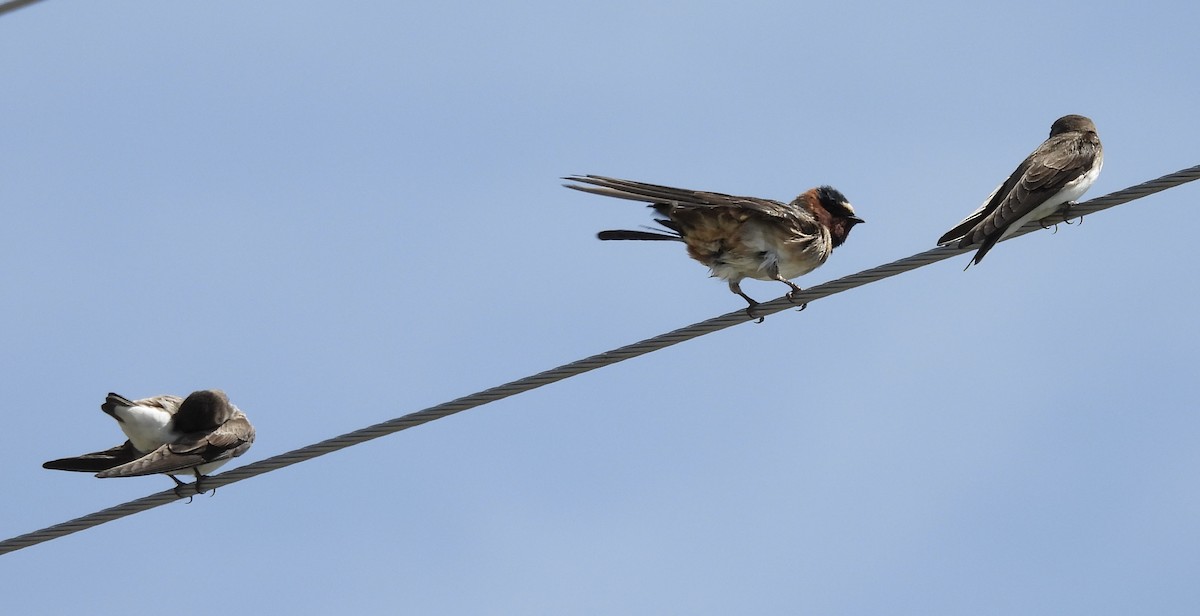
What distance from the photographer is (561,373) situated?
27.0 ft

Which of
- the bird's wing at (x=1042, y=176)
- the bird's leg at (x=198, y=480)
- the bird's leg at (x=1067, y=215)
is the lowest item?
the bird's leg at (x=198, y=480)

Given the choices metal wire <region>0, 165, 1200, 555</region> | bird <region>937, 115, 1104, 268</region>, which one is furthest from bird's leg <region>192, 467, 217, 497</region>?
bird <region>937, 115, 1104, 268</region>

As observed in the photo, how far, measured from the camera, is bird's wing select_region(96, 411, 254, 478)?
10789mm

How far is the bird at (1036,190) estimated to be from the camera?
9844 mm

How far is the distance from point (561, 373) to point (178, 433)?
4970 millimetres

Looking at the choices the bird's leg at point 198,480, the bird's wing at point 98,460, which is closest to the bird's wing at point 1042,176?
the bird's leg at point 198,480

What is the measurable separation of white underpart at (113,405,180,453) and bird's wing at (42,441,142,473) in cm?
8

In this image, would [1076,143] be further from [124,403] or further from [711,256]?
[124,403]

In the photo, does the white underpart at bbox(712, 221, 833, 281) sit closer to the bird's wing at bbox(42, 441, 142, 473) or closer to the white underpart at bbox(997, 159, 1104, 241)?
the white underpart at bbox(997, 159, 1104, 241)

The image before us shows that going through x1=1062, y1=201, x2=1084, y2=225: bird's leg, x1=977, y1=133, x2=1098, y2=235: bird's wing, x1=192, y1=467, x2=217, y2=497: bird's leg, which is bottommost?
x1=192, y1=467, x2=217, y2=497: bird's leg

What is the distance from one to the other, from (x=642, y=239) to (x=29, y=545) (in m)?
4.22

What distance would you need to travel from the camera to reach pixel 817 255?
10992 millimetres

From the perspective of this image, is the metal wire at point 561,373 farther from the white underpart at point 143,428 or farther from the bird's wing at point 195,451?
the white underpart at point 143,428

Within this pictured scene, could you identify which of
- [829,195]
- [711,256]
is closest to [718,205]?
[711,256]
